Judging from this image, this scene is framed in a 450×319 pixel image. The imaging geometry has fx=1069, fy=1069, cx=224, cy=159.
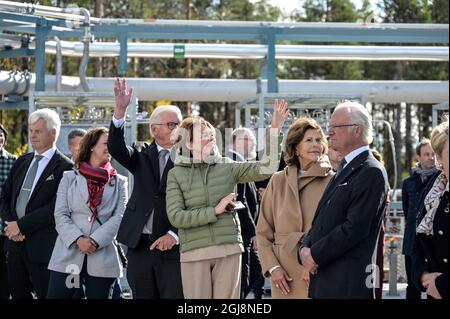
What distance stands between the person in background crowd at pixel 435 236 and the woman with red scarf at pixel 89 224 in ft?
9.06

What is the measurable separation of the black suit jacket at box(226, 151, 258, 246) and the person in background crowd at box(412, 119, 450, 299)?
3483 millimetres

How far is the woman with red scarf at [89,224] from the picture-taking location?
8008 millimetres

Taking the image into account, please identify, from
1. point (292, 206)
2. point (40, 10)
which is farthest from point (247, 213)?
point (40, 10)

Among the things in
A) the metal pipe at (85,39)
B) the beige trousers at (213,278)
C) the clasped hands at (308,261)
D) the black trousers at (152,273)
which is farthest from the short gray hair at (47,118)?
the metal pipe at (85,39)

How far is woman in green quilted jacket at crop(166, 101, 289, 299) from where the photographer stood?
7.25 metres

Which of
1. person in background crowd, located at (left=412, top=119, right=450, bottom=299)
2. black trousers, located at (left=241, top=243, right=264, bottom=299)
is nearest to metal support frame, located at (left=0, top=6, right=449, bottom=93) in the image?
black trousers, located at (left=241, top=243, right=264, bottom=299)

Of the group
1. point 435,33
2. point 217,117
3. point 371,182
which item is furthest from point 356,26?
point 217,117

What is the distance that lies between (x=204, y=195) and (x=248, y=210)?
2365mm

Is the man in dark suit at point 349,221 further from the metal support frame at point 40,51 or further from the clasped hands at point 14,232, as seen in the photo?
the metal support frame at point 40,51

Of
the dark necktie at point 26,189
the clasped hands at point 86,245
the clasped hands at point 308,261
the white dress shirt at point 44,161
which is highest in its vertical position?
the white dress shirt at point 44,161

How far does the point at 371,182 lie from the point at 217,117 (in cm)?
3136

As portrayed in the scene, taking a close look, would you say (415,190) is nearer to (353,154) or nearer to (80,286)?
(80,286)
